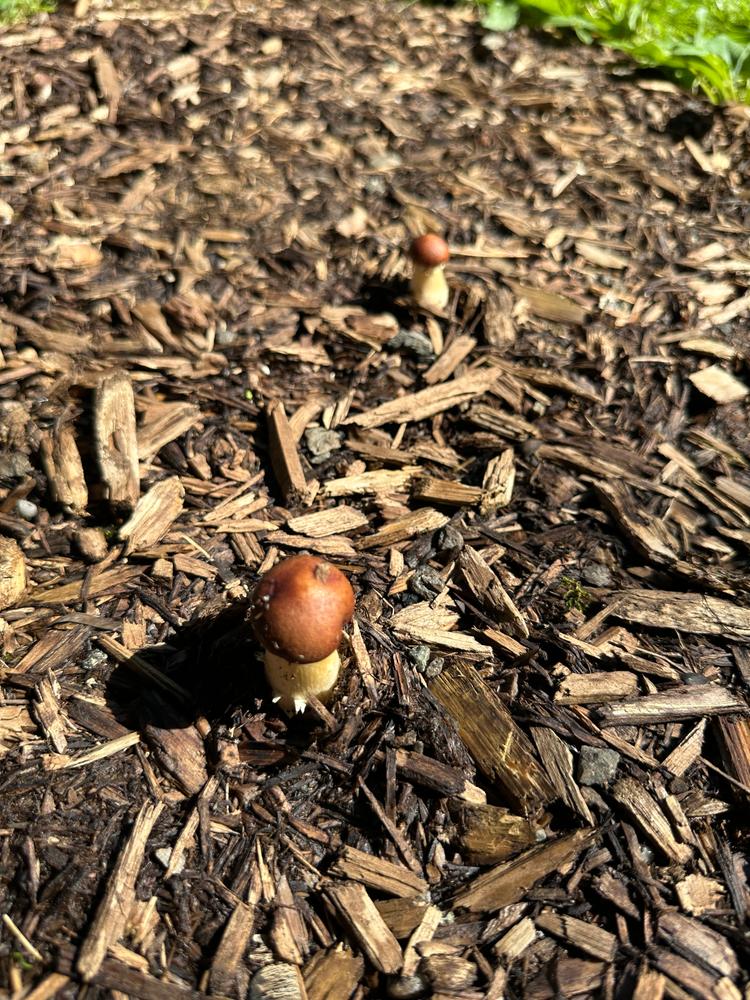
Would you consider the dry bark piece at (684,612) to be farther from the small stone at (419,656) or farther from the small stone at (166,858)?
the small stone at (166,858)

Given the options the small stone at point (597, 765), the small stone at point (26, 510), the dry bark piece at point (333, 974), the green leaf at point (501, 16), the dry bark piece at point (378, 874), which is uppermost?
the green leaf at point (501, 16)

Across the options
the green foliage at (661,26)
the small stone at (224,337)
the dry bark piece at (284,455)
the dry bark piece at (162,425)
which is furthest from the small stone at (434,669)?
the green foliage at (661,26)

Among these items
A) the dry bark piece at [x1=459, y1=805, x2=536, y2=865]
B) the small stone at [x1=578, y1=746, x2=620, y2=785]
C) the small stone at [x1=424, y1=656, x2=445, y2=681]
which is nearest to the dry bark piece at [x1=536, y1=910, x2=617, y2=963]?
the dry bark piece at [x1=459, y1=805, x2=536, y2=865]

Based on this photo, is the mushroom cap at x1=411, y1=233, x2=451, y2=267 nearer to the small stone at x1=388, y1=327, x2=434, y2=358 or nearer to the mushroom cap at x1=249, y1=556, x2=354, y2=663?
the small stone at x1=388, y1=327, x2=434, y2=358

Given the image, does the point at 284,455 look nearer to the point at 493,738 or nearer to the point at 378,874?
the point at 493,738

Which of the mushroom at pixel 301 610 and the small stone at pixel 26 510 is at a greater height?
the mushroom at pixel 301 610

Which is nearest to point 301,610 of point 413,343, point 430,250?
point 413,343

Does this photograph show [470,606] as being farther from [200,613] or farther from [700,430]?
[700,430]
